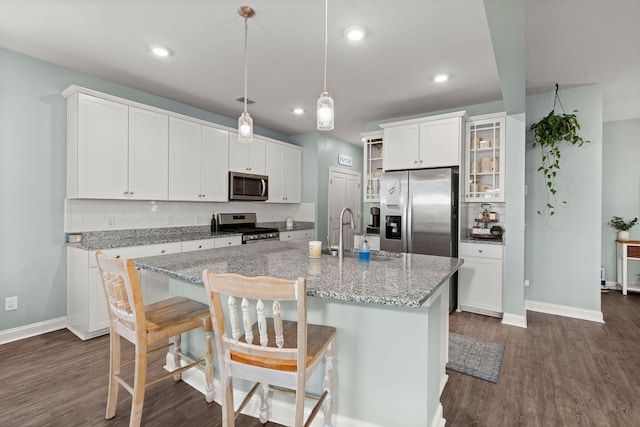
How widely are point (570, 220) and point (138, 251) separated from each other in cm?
484

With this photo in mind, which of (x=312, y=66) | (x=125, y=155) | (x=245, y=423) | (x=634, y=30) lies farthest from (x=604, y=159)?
Result: (x=125, y=155)

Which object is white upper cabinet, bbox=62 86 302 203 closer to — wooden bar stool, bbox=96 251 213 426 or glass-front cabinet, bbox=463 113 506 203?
wooden bar stool, bbox=96 251 213 426

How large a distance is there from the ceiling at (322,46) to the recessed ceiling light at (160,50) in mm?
57

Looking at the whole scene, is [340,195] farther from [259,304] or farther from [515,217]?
[259,304]

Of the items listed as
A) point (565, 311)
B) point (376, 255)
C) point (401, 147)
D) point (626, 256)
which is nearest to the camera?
point (376, 255)

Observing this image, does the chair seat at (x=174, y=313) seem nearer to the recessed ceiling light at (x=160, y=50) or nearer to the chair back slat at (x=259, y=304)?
the chair back slat at (x=259, y=304)

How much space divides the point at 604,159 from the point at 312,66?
202 inches

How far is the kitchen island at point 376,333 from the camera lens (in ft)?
4.89

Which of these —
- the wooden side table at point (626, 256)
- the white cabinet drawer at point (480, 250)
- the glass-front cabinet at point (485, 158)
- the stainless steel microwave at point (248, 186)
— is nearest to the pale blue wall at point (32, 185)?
the stainless steel microwave at point (248, 186)

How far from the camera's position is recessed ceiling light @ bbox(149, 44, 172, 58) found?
2.71 meters

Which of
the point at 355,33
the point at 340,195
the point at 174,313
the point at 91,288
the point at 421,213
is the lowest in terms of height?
the point at 91,288

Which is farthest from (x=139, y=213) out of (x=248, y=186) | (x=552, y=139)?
(x=552, y=139)

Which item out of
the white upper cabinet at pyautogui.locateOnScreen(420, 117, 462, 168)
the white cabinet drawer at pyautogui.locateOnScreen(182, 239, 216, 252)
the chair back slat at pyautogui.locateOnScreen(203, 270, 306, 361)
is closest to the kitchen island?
the chair back slat at pyautogui.locateOnScreen(203, 270, 306, 361)

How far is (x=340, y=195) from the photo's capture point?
639 centimetres
